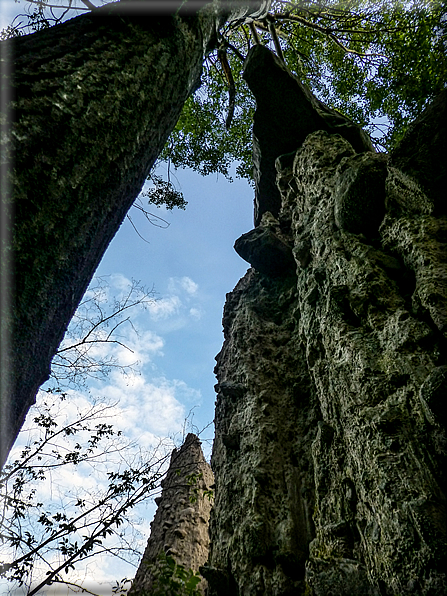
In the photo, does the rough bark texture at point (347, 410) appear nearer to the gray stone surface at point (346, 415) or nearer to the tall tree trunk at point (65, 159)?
the gray stone surface at point (346, 415)

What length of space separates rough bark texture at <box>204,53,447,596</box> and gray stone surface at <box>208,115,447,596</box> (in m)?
0.01

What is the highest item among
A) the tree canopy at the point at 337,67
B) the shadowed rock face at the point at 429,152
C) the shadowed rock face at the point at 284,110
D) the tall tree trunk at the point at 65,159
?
the tree canopy at the point at 337,67

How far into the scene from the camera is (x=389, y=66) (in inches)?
324

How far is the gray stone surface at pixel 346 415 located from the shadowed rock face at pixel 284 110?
1231 millimetres

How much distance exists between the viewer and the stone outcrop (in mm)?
6516

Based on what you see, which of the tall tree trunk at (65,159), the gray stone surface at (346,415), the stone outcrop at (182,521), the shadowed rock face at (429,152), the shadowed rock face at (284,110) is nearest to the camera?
the tall tree trunk at (65,159)

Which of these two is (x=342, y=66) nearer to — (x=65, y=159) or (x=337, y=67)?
(x=337, y=67)

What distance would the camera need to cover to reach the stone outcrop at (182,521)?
6.52m

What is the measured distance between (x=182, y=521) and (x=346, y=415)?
601 centimetres

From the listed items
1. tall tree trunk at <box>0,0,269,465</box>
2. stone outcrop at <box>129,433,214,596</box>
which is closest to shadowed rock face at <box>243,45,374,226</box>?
tall tree trunk at <box>0,0,269,465</box>

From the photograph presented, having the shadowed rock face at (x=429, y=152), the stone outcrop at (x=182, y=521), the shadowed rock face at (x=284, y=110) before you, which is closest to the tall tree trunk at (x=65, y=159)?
the shadowed rock face at (x=429, y=152)

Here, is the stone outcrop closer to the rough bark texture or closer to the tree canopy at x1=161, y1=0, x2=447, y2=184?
the rough bark texture

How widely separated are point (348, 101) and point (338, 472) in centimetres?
884

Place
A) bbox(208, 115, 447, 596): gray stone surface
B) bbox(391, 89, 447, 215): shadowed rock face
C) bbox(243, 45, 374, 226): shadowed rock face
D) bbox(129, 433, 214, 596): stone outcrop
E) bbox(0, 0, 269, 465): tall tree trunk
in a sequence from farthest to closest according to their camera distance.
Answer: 1. bbox(129, 433, 214, 596): stone outcrop
2. bbox(243, 45, 374, 226): shadowed rock face
3. bbox(391, 89, 447, 215): shadowed rock face
4. bbox(208, 115, 447, 596): gray stone surface
5. bbox(0, 0, 269, 465): tall tree trunk
